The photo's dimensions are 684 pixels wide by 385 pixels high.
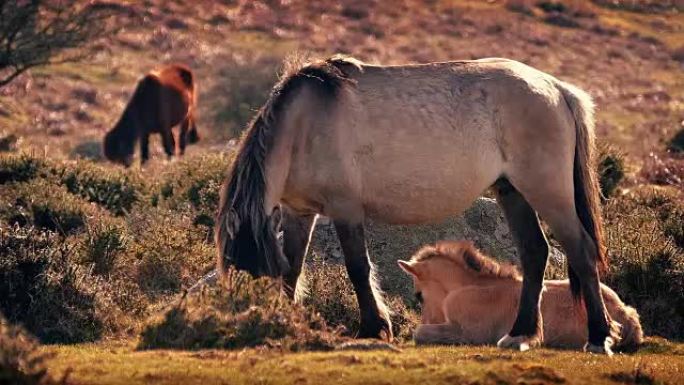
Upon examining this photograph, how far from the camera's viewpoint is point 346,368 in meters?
8.35

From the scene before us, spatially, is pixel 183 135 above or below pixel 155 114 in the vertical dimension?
→ below

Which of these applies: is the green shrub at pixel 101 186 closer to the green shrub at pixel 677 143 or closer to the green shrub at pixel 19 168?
the green shrub at pixel 19 168

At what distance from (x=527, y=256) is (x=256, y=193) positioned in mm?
2501

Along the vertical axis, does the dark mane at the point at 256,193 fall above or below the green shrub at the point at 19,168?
above

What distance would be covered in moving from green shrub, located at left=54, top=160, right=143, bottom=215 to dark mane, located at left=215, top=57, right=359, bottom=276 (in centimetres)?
659

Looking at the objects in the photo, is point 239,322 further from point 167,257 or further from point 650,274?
point 650,274

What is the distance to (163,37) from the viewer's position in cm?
4403

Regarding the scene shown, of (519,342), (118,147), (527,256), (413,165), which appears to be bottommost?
(118,147)

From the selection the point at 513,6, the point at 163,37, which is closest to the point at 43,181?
the point at 163,37

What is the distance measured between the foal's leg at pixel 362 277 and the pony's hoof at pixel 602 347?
63.9 inches

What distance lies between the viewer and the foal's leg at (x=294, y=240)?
10.3 m

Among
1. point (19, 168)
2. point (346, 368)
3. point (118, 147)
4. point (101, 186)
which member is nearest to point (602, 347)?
point (346, 368)

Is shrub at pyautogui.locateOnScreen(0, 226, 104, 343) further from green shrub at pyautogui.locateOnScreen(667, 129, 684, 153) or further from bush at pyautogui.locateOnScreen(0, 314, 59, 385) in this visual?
green shrub at pyautogui.locateOnScreen(667, 129, 684, 153)

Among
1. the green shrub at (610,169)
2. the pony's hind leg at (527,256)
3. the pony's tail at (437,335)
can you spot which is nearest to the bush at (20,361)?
the pony's tail at (437,335)
